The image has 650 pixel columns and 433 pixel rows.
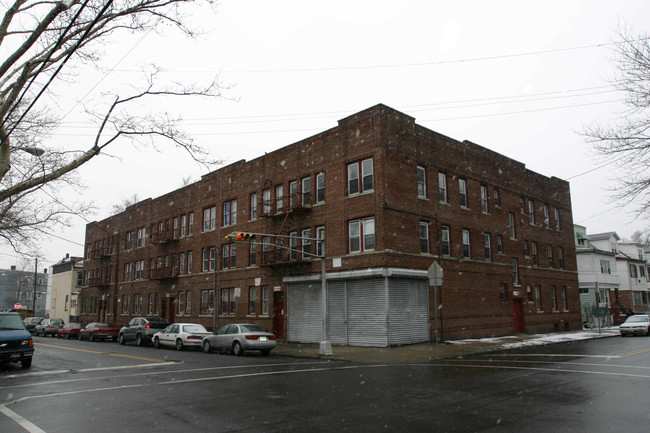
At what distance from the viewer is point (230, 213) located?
34.9m

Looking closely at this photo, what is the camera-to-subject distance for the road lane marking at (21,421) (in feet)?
25.6

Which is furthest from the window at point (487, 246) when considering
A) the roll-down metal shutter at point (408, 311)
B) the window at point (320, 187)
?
the window at point (320, 187)

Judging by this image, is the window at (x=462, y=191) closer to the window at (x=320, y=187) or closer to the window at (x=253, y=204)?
the window at (x=320, y=187)

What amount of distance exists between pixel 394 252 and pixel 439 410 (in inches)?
599

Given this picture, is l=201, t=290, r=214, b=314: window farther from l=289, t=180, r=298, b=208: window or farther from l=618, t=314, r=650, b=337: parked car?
l=618, t=314, r=650, b=337: parked car

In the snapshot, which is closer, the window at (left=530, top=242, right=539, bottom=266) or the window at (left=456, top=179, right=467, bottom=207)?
the window at (left=456, top=179, right=467, bottom=207)

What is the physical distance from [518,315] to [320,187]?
1671 cm

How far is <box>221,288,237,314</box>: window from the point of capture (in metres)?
33.4

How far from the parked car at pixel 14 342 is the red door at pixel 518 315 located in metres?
27.8

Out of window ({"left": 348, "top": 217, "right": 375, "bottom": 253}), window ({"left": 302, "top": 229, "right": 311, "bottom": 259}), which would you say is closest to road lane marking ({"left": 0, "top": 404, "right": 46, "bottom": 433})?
window ({"left": 348, "top": 217, "right": 375, "bottom": 253})

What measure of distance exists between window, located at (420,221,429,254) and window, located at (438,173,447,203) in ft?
7.42

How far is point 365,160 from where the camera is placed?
25.3 metres

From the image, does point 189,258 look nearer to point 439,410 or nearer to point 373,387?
point 373,387

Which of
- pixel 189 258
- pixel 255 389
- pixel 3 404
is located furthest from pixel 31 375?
pixel 189 258
